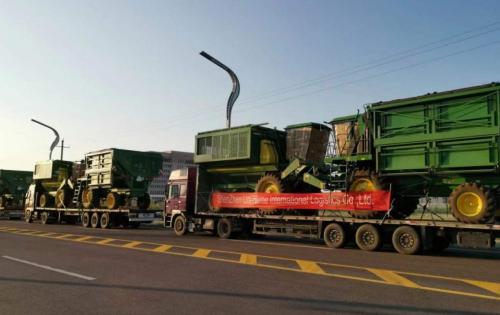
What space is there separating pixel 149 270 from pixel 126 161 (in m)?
18.0

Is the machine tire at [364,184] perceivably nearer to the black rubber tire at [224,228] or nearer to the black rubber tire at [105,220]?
the black rubber tire at [224,228]

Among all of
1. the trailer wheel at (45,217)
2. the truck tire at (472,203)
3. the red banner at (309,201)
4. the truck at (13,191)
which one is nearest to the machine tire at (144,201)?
the red banner at (309,201)

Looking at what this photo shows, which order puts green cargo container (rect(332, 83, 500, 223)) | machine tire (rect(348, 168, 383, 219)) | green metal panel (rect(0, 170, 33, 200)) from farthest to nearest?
green metal panel (rect(0, 170, 33, 200)), machine tire (rect(348, 168, 383, 219)), green cargo container (rect(332, 83, 500, 223))

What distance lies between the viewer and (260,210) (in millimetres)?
18578

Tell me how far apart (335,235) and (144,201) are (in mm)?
14466

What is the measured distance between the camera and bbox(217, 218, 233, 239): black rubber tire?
64.2ft

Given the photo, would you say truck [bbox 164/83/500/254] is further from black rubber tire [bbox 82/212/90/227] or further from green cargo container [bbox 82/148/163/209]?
black rubber tire [bbox 82/212/90/227]

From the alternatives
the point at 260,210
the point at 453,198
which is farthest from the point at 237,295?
the point at 260,210

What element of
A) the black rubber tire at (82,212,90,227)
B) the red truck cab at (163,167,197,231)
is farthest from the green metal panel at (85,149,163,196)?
the red truck cab at (163,167,197,231)

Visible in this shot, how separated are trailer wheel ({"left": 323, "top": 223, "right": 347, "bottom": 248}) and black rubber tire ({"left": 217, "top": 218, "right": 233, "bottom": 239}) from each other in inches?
193

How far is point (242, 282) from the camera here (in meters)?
8.51

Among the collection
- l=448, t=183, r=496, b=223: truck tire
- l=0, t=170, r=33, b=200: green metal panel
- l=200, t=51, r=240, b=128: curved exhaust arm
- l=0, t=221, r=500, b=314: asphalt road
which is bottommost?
l=0, t=221, r=500, b=314: asphalt road

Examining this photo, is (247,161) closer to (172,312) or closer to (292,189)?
(292,189)

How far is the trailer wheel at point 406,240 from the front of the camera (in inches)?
537
